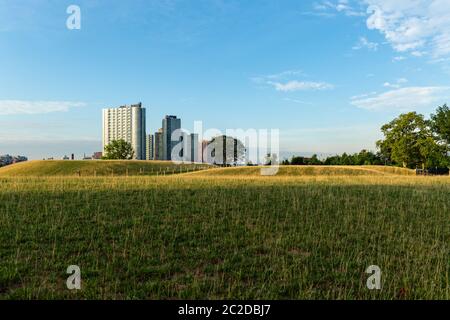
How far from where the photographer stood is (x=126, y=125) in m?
177

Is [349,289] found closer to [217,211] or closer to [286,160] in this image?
[217,211]

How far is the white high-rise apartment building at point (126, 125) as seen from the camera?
175125mm

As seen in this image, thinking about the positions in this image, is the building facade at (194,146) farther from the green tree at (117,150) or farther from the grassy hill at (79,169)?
the grassy hill at (79,169)

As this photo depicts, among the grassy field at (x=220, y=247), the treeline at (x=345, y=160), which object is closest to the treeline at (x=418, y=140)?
the treeline at (x=345, y=160)

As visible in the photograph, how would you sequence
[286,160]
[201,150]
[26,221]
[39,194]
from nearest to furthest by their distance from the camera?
[26,221] → [39,194] → [286,160] → [201,150]

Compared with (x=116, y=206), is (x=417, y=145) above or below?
above

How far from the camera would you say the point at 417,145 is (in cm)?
7694

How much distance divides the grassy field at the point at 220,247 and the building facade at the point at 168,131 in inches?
6930

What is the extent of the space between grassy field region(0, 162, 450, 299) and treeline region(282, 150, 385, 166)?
9784 centimetres

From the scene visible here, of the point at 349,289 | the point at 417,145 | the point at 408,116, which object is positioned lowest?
the point at 349,289

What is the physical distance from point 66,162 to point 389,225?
78766 millimetres

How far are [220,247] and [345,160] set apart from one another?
395ft

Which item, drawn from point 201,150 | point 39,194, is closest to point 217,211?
point 39,194

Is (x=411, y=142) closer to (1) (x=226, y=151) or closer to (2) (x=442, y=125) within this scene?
(2) (x=442, y=125)
